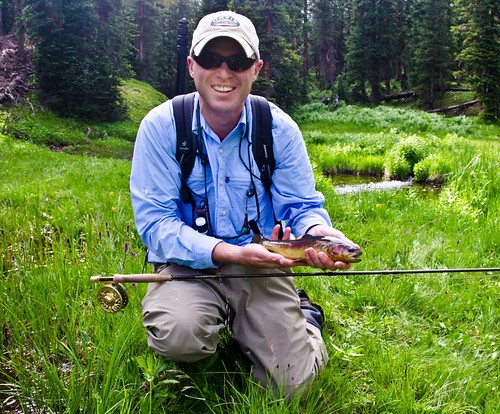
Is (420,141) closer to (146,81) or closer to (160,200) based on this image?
(160,200)

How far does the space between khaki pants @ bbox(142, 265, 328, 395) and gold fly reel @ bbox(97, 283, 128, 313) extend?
25 cm

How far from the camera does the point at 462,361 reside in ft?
10.5

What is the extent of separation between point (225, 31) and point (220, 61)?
183 mm

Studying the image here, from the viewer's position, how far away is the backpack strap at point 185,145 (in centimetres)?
317

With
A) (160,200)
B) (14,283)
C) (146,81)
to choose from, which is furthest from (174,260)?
(146,81)

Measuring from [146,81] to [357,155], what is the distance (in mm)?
33097

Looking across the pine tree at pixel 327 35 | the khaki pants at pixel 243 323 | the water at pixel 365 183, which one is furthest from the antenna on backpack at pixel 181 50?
the pine tree at pixel 327 35

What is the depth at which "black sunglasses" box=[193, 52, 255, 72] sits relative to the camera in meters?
3.15

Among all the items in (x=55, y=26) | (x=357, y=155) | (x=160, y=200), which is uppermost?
(x=55, y=26)

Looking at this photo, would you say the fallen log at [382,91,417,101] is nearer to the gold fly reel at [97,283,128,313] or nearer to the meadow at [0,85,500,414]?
the meadow at [0,85,500,414]

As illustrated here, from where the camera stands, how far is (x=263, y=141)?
3281mm

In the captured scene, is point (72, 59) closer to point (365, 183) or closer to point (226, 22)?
point (365, 183)

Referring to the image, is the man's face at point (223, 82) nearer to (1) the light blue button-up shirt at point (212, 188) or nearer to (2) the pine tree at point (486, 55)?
(1) the light blue button-up shirt at point (212, 188)

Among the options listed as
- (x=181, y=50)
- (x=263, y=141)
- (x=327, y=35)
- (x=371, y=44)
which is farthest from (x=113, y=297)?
(x=327, y=35)
